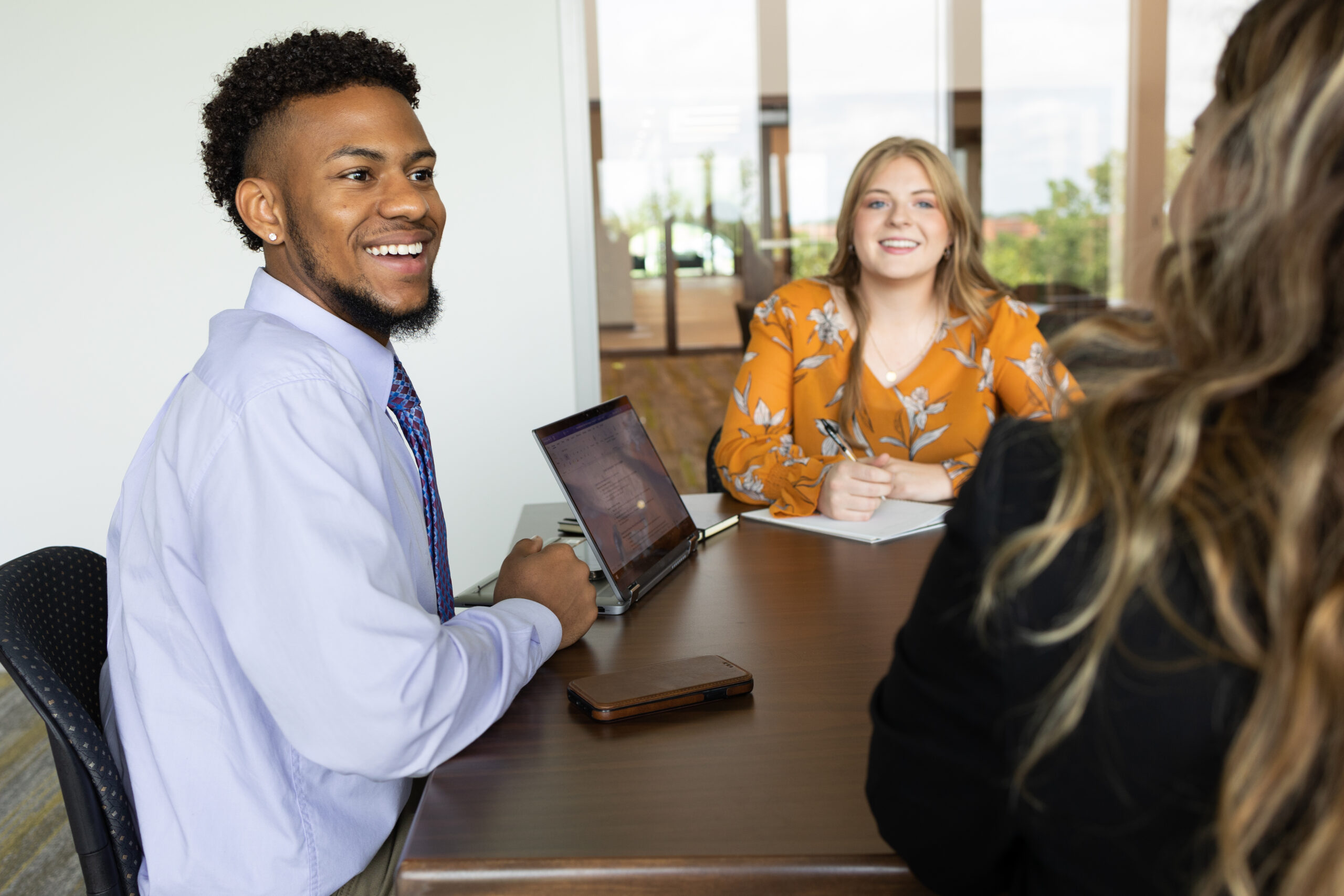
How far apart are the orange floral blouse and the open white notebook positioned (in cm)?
27

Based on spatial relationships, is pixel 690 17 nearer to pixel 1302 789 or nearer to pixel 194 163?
pixel 194 163

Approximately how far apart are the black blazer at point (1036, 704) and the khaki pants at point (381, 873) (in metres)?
0.66

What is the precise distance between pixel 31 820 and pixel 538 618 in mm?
1958

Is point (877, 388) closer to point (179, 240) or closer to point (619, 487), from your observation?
point (619, 487)

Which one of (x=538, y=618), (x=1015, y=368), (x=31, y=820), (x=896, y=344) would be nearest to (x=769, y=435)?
(x=896, y=344)

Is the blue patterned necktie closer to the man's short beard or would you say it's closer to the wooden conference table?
the man's short beard

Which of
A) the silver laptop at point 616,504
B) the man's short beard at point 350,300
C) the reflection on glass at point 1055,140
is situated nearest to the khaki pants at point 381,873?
the silver laptop at point 616,504

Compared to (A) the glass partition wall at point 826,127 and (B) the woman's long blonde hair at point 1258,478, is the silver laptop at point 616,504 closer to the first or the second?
(B) the woman's long blonde hair at point 1258,478

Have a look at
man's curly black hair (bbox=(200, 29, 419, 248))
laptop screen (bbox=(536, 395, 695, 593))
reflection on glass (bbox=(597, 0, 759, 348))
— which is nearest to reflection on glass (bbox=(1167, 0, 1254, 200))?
reflection on glass (bbox=(597, 0, 759, 348))

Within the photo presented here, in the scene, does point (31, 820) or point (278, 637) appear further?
point (31, 820)

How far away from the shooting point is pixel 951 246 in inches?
94.5

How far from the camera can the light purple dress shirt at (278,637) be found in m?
0.98

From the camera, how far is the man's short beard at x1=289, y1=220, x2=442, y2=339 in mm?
1368

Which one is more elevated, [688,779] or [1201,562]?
[1201,562]
